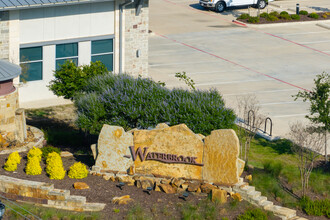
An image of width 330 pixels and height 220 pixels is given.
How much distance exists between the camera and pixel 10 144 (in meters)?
24.0

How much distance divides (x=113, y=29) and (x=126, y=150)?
12.8m

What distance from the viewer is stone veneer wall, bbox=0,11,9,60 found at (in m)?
30.5

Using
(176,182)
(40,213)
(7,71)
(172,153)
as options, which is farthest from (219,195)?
(7,71)

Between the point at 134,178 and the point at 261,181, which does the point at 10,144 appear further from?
the point at 261,181

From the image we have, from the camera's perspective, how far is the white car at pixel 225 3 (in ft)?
173

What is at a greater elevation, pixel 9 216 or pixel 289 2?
pixel 289 2

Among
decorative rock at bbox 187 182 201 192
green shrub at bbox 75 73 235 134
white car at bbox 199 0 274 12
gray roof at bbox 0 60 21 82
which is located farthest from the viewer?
white car at bbox 199 0 274 12

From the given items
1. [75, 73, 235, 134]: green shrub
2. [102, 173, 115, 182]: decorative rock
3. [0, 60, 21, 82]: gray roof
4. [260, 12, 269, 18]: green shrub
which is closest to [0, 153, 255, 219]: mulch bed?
[102, 173, 115, 182]: decorative rock

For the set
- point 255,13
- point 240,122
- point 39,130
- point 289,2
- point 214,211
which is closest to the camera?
point 214,211

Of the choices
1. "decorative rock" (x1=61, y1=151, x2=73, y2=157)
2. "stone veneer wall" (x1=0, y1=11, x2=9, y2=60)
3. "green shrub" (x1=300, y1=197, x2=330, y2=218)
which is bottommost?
"green shrub" (x1=300, y1=197, x2=330, y2=218)

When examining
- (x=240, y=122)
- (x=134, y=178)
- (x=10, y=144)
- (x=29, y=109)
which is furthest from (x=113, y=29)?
(x=134, y=178)

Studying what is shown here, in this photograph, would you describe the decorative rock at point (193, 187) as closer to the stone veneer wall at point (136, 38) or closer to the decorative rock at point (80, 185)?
the decorative rock at point (80, 185)

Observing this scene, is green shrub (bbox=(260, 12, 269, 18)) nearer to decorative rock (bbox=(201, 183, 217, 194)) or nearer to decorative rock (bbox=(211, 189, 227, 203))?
decorative rock (bbox=(201, 183, 217, 194))

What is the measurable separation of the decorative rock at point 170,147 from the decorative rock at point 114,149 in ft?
0.95
